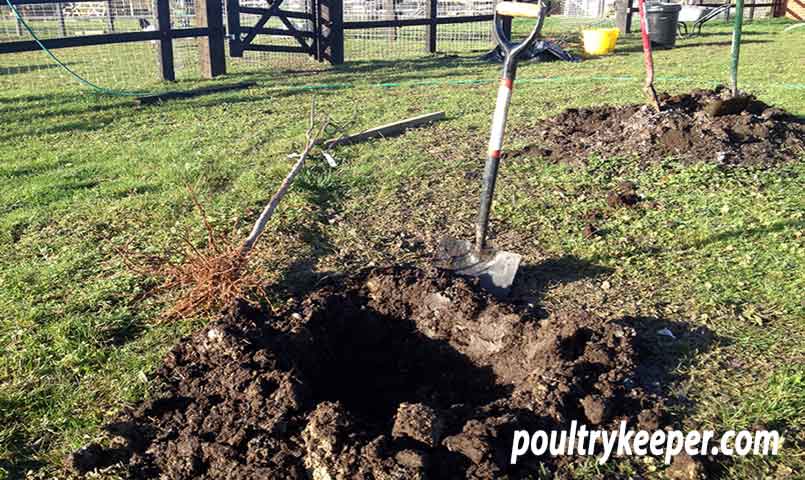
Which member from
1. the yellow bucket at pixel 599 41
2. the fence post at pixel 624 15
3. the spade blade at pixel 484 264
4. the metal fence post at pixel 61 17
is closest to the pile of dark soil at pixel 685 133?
the spade blade at pixel 484 264

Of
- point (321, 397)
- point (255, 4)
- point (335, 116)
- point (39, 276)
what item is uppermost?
point (255, 4)

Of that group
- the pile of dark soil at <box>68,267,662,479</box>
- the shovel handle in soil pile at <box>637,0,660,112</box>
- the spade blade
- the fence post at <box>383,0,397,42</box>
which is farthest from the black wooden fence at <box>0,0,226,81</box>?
the pile of dark soil at <box>68,267,662,479</box>

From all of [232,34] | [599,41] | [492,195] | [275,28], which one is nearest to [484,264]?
[492,195]

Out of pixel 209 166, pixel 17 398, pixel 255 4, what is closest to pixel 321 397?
pixel 17 398

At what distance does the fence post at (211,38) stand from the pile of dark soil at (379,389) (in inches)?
335

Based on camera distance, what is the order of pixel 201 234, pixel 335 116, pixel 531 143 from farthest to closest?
pixel 335 116
pixel 531 143
pixel 201 234

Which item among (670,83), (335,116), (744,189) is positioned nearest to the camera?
(744,189)

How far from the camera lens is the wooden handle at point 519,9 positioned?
138 inches

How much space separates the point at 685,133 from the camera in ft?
19.7

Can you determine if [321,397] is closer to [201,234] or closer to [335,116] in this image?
[201,234]

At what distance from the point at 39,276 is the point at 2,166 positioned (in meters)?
2.85

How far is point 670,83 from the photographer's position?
10.0 m

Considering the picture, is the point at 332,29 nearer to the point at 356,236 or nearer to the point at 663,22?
the point at 663,22

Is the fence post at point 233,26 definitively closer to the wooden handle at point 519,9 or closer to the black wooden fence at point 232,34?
the black wooden fence at point 232,34
